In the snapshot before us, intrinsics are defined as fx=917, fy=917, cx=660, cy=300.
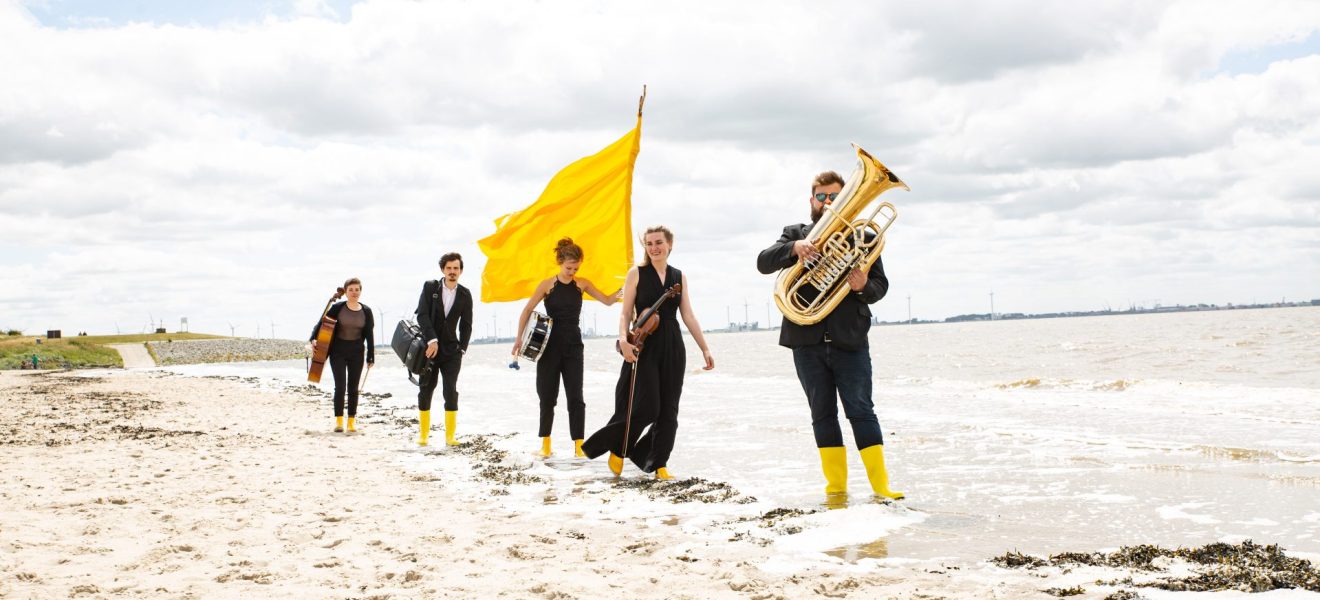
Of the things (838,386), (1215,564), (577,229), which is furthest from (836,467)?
(577,229)

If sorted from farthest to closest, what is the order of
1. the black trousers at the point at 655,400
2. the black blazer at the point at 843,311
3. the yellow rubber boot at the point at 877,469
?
the black trousers at the point at 655,400 → the yellow rubber boot at the point at 877,469 → the black blazer at the point at 843,311

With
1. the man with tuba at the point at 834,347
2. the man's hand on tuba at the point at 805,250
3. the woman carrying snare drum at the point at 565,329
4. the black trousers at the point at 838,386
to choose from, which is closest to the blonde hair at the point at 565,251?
the woman carrying snare drum at the point at 565,329

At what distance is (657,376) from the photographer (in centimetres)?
736

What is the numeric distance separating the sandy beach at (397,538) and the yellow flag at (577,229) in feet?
6.35

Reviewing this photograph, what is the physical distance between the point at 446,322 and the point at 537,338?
1630 mm

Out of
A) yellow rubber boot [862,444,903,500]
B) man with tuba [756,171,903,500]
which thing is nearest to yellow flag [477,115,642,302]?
man with tuba [756,171,903,500]

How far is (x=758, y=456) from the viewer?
8969mm

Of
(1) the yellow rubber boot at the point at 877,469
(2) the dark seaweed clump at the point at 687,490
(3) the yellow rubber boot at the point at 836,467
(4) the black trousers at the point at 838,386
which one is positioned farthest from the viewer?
(2) the dark seaweed clump at the point at 687,490

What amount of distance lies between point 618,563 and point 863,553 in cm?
125

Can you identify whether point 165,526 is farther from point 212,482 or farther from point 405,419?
point 405,419

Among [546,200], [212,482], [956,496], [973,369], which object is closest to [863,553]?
[956,496]

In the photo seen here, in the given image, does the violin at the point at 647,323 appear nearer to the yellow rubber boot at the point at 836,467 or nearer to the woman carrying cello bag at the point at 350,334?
Answer: the yellow rubber boot at the point at 836,467

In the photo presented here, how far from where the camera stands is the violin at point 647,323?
7.17 meters

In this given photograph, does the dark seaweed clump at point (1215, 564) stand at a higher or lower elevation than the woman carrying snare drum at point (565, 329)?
lower
